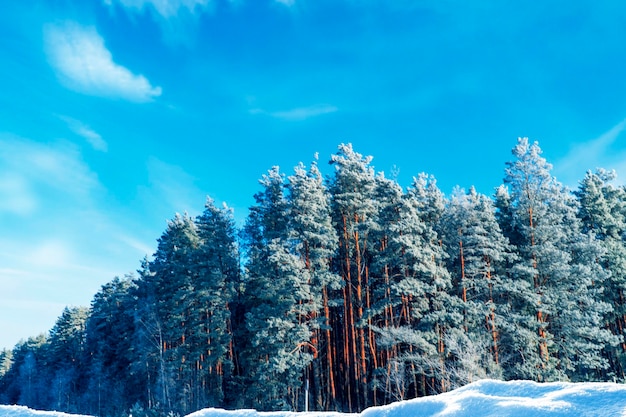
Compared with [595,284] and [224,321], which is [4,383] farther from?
[595,284]

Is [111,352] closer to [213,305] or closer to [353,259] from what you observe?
[213,305]

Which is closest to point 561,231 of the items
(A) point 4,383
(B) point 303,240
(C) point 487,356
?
(C) point 487,356

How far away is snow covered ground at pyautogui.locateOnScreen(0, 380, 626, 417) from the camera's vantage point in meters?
2.59

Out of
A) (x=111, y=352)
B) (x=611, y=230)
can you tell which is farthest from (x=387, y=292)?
(x=111, y=352)

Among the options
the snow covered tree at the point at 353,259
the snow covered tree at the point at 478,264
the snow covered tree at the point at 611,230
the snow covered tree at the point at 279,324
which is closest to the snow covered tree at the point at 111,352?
the snow covered tree at the point at 279,324

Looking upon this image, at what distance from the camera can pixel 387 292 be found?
24766 mm

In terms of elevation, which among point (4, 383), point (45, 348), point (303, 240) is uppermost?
point (303, 240)

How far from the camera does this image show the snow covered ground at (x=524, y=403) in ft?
8.48

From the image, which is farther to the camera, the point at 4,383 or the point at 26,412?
the point at 4,383

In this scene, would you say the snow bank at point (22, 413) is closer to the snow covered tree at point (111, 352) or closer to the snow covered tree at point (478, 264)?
the snow covered tree at point (478, 264)

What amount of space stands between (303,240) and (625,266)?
19.9 meters

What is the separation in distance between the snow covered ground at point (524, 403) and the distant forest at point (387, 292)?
1646cm

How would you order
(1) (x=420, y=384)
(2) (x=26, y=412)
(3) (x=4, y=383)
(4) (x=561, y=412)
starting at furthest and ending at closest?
(3) (x=4, y=383) < (1) (x=420, y=384) < (2) (x=26, y=412) < (4) (x=561, y=412)

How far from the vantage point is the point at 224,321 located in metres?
28.3
